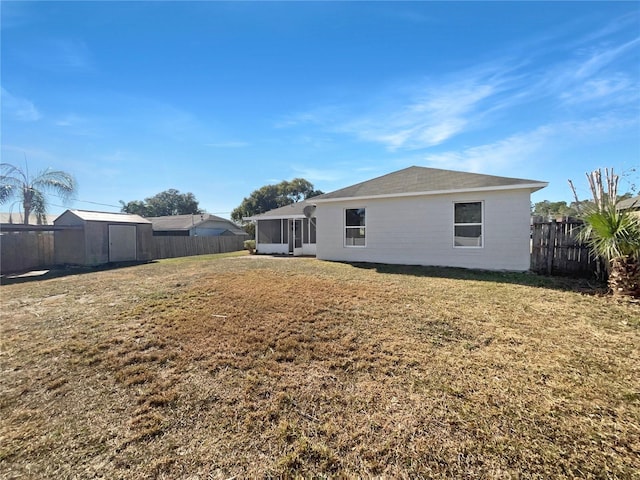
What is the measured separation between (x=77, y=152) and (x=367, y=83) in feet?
58.0

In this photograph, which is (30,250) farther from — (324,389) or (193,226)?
(324,389)

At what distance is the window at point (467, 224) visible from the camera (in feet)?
31.9

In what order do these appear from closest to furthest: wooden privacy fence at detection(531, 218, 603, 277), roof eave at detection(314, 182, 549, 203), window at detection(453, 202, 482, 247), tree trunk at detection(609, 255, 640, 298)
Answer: tree trunk at detection(609, 255, 640, 298)
wooden privacy fence at detection(531, 218, 603, 277)
roof eave at detection(314, 182, 549, 203)
window at detection(453, 202, 482, 247)

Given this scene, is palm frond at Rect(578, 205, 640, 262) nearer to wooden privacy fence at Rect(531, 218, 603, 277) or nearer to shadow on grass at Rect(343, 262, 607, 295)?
shadow on grass at Rect(343, 262, 607, 295)

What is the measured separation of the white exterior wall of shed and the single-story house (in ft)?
43.1

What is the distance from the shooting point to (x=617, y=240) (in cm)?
579

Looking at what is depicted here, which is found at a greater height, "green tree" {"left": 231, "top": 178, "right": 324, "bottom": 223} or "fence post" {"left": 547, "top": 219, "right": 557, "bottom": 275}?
"green tree" {"left": 231, "top": 178, "right": 324, "bottom": 223}

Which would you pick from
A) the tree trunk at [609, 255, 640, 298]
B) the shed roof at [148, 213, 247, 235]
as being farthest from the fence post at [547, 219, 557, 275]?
the shed roof at [148, 213, 247, 235]

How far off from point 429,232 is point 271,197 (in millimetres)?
28947

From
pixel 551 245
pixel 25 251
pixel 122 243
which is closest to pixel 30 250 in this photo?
pixel 25 251

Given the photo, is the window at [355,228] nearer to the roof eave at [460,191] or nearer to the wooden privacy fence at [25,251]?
the roof eave at [460,191]

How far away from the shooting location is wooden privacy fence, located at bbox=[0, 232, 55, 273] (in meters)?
13.9

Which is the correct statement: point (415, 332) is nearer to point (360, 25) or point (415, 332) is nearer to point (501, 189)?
point (501, 189)

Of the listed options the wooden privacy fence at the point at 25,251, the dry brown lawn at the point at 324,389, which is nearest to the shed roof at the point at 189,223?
the wooden privacy fence at the point at 25,251
